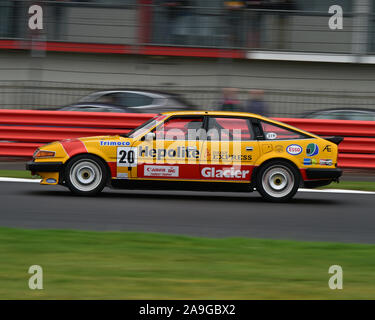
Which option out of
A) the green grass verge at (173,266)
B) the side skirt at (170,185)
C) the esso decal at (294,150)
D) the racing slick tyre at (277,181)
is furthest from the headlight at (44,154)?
the esso decal at (294,150)

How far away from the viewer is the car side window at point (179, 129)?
989cm

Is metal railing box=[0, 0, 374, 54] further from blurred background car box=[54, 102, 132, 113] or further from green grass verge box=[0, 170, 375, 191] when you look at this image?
green grass verge box=[0, 170, 375, 191]

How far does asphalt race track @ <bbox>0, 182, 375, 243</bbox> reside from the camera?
7844 mm

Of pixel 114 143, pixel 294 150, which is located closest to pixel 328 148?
pixel 294 150

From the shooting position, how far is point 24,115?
1420cm

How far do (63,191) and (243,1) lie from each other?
7.95m

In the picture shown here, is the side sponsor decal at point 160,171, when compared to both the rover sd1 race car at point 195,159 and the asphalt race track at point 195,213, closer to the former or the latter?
the rover sd1 race car at point 195,159

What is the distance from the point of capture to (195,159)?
32.3 feet

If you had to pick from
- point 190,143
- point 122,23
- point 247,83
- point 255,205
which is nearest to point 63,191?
point 190,143

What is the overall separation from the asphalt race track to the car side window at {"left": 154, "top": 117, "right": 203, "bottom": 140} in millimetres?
957

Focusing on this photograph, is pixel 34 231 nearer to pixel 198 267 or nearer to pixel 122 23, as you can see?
pixel 198 267

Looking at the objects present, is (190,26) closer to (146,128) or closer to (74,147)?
(146,128)

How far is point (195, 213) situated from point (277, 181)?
173cm

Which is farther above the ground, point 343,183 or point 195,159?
point 195,159
